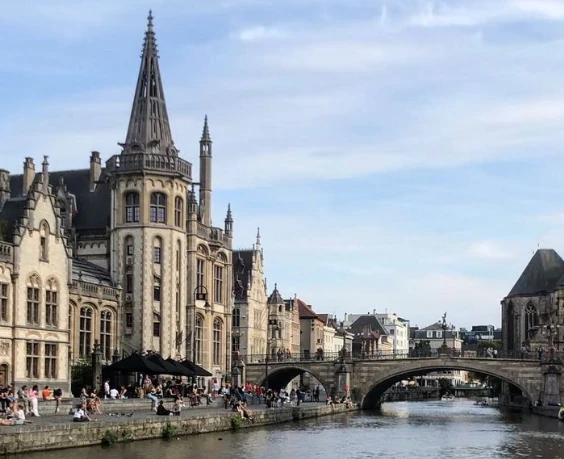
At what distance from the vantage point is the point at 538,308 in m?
128

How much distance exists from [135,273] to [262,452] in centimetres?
3209

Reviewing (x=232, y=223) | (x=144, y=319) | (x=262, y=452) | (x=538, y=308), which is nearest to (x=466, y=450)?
(x=262, y=452)

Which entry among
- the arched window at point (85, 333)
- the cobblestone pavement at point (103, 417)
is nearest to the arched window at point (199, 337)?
the arched window at point (85, 333)

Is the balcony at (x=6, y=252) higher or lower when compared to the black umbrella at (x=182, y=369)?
higher

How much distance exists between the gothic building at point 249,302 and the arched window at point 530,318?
3203cm

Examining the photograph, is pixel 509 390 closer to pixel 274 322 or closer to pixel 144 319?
pixel 274 322

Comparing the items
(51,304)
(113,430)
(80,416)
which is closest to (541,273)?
(51,304)

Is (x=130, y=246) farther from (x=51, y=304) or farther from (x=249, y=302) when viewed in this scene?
(x=249, y=302)

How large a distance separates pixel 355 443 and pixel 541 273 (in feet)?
268

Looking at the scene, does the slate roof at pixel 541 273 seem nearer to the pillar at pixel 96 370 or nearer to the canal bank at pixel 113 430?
the canal bank at pixel 113 430

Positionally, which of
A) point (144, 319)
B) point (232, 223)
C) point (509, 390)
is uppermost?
point (232, 223)

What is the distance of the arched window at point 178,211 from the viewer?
254 ft

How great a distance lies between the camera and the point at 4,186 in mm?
71875

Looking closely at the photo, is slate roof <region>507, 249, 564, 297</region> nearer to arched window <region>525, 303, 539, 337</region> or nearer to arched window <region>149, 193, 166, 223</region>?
arched window <region>525, 303, 539, 337</region>
